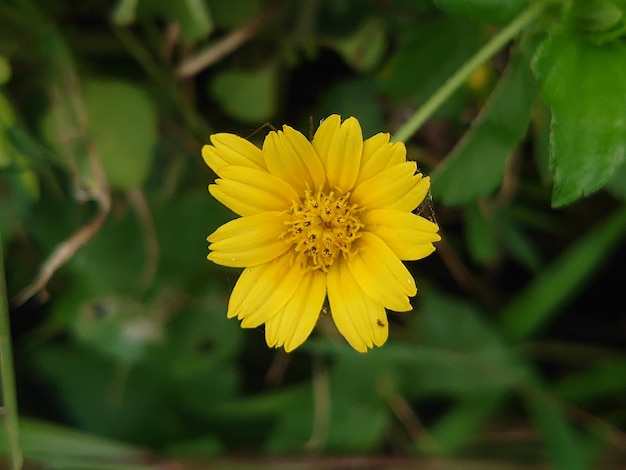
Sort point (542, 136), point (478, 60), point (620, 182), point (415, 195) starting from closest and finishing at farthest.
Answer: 1. point (415, 195)
2. point (478, 60)
3. point (620, 182)
4. point (542, 136)

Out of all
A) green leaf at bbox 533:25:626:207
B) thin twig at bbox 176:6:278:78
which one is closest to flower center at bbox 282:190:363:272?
green leaf at bbox 533:25:626:207

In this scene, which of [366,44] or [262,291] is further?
[366,44]

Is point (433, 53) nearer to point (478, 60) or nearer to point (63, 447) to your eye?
point (478, 60)

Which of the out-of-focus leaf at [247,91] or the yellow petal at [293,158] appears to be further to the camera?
the out-of-focus leaf at [247,91]

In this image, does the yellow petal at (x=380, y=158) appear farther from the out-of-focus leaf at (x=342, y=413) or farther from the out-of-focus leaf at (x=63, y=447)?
the out-of-focus leaf at (x=63, y=447)

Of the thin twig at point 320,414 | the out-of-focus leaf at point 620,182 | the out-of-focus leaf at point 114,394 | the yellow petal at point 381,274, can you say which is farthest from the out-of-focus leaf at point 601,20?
the out-of-focus leaf at point 114,394

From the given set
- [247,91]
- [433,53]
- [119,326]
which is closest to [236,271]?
[119,326]
